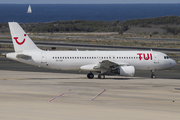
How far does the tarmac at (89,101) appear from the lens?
22.9 metres

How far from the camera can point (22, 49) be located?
4144 cm

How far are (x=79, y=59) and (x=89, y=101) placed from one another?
14857mm

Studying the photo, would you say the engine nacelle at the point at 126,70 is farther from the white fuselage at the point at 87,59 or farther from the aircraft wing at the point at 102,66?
the white fuselage at the point at 87,59

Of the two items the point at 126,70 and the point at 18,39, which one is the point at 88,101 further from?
the point at 18,39

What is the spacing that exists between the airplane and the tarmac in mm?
4476

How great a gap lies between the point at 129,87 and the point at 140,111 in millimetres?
10396

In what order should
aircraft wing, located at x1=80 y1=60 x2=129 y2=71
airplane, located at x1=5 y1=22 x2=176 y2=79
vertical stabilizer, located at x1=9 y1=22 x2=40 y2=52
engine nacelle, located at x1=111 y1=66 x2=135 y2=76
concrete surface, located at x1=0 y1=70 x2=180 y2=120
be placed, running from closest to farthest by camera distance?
concrete surface, located at x1=0 y1=70 x2=180 y2=120
engine nacelle, located at x1=111 y1=66 x2=135 y2=76
airplane, located at x1=5 y1=22 x2=176 y2=79
vertical stabilizer, located at x1=9 y1=22 x2=40 y2=52
aircraft wing, located at x1=80 y1=60 x2=129 y2=71

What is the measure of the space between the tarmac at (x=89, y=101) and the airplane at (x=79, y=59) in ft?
14.7

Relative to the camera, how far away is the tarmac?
75.1ft

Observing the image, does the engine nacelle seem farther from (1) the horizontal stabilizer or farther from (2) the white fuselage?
(1) the horizontal stabilizer

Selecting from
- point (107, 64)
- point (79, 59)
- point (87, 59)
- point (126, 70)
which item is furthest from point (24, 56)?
point (126, 70)

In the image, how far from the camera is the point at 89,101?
27.6 m

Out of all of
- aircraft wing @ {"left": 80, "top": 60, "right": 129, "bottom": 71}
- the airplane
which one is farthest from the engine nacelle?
aircraft wing @ {"left": 80, "top": 60, "right": 129, "bottom": 71}

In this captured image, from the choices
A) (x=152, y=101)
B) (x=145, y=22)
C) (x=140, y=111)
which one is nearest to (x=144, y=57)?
(x=152, y=101)
